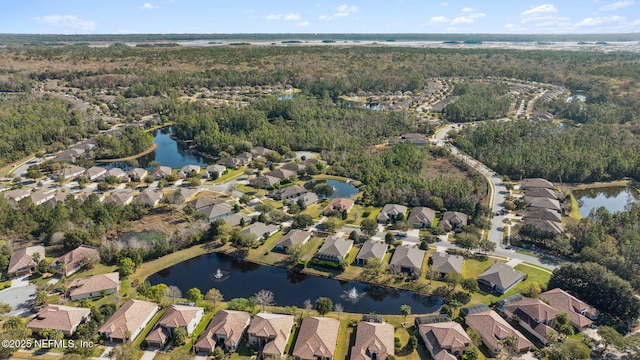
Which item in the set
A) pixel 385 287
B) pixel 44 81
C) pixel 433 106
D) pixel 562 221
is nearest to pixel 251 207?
pixel 385 287

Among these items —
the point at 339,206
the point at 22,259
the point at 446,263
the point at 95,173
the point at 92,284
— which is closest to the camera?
the point at 92,284

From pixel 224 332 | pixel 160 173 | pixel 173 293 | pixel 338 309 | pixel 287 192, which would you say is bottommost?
pixel 338 309

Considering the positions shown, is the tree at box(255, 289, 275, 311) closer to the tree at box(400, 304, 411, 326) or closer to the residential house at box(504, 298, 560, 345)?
the tree at box(400, 304, 411, 326)

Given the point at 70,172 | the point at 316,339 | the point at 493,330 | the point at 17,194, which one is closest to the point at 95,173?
the point at 70,172

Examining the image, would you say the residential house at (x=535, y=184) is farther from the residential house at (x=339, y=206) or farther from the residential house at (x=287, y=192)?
the residential house at (x=287, y=192)

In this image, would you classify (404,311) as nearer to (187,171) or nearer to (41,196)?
(187,171)

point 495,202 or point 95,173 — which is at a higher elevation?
point 95,173
